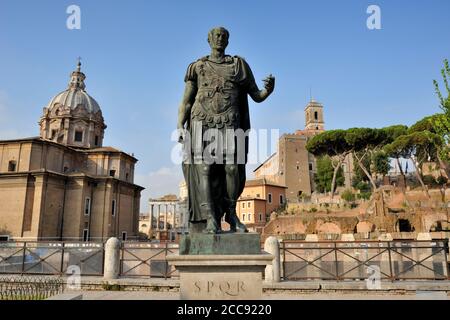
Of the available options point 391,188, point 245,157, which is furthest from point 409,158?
point 245,157

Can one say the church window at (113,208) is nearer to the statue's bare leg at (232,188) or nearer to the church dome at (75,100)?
the church dome at (75,100)

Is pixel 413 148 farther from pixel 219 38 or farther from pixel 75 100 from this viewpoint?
pixel 75 100

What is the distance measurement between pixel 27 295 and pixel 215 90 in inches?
275

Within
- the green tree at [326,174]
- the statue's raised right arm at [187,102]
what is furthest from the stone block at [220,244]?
the green tree at [326,174]

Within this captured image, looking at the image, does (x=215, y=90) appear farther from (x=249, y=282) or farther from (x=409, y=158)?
(x=409, y=158)

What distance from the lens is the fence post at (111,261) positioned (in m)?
8.84

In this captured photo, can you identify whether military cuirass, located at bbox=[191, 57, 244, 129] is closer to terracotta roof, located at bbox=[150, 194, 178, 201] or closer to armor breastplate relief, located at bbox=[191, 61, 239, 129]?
armor breastplate relief, located at bbox=[191, 61, 239, 129]

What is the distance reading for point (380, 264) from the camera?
29.8ft

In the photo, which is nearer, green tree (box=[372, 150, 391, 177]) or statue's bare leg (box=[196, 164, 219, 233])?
statue's bare leg (box=[196, 164, 219, 233])

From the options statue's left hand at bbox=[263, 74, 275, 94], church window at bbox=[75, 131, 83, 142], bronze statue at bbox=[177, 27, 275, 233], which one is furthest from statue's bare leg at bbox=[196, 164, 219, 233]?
church window at bbox=[75, 131, 83, 142]

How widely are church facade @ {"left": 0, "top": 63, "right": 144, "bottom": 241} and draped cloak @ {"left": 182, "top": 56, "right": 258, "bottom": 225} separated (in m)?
35.2

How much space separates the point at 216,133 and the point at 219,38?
4.16ft

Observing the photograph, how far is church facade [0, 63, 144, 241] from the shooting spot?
3403cm

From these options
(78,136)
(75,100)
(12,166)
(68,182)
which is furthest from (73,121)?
(68,182)
